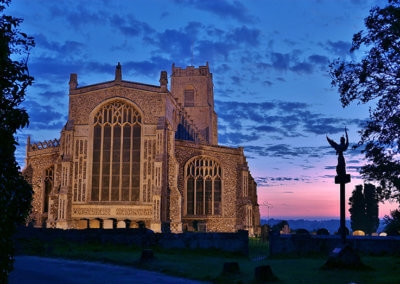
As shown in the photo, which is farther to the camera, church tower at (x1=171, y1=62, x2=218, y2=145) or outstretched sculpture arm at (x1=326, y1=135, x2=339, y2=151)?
church tower at (x1=171, y1=62, x2=218, y2=145)

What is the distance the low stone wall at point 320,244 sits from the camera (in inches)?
723

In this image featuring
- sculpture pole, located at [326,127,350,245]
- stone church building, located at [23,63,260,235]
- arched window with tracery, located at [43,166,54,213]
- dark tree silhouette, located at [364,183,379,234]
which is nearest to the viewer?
sculpture pole, located at [326,127,350,245]

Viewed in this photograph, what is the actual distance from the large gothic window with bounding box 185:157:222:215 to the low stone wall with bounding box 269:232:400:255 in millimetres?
19427

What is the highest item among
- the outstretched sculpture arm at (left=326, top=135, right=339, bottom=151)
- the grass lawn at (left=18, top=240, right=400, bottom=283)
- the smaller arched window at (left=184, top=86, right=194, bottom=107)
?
the smaller arched window at (left=184, top=86, right=194, bottom=107)

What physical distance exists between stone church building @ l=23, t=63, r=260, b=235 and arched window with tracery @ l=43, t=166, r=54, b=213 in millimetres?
107

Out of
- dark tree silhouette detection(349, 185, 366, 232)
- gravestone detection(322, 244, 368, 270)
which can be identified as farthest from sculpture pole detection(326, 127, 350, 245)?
dark tree silhouette detection(349, 185, 366, 232)

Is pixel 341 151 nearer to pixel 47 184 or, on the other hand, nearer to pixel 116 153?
pixel 116 153

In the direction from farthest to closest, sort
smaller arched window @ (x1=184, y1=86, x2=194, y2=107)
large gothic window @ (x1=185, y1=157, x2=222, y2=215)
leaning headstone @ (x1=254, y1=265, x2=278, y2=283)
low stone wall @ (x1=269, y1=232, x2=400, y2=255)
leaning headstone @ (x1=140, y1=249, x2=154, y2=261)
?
smaller arched window @ (x1=184, y1=86, x2=194, y2=107) → large gothic window @ (x1=185, y1=157, x2=222, y2=215) → low stone wall @ (x1=269, y1=232, x2=400, y2=255) → leaning headstone @ (x1=140, y1=249, x2=154, y2=261) → leaning headstone @ (x1=254, y1=265, x2=278, y2=283)

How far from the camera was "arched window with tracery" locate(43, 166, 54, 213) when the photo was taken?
39500 mm

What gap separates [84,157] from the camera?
35.8m

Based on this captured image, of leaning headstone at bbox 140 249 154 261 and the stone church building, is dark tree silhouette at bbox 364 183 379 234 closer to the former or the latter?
the stone church building

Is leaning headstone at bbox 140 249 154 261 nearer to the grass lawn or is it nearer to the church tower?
the grass lawn

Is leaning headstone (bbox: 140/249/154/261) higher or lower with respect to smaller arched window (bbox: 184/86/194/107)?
lower

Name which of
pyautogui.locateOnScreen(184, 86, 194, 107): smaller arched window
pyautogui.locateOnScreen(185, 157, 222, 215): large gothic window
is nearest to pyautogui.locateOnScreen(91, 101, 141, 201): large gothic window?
pyautogui.locateOnScreen(185, 157, 222, 215): large gothic window
